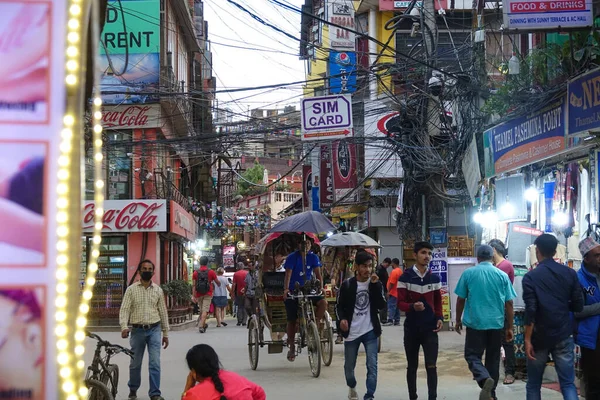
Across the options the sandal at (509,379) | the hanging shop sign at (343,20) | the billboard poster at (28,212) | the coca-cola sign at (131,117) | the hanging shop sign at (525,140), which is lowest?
the sandal at (509,379)

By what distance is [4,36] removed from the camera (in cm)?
269

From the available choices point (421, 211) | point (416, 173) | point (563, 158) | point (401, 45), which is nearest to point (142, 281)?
point (563, 158)

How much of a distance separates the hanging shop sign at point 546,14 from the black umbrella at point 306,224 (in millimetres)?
5161

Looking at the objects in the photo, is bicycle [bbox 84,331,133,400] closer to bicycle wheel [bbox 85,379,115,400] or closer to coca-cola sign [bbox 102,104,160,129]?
bicycle wheel [bbox 85,379,115,400]

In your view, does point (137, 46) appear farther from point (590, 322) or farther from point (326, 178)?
point (590, 322)

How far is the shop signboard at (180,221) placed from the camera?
2787cm

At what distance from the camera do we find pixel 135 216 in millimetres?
26562

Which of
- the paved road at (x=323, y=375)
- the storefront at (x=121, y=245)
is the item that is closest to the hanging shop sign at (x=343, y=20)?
the storefront at (x=121, y=245)

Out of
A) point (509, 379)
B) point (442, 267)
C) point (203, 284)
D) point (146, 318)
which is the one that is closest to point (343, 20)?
point (203, 284)

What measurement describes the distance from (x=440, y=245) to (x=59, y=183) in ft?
56.4

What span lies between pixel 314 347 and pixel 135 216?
1525 centimetres

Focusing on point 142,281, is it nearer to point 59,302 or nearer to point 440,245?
point 59,302

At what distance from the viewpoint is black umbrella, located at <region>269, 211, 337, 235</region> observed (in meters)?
14.3

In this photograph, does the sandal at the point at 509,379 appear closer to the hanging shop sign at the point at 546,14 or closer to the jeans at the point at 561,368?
the jeans at the point at 561,368
